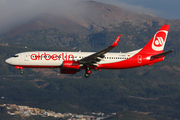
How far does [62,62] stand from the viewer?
207 ft

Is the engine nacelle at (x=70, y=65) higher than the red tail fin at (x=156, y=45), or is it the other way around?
the red tail fin at (x=156, y=45)

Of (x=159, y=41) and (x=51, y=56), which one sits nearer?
(x=51, y=56)

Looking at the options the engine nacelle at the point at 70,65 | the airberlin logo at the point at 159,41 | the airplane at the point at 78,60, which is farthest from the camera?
A: the airberlin logo at the point at 159,41

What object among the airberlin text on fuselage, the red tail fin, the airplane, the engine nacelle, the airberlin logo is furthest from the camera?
the airberlin logo

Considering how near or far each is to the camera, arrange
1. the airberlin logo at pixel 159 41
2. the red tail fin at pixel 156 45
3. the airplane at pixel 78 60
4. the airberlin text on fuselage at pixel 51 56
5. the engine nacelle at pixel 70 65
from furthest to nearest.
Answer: the airberlin logo at pixel 159 41 < the red tail fin at pixel 156 45 < the airberlin text on fuselage at pixel 51 56 < the airplane at pixel 78 60 < the engine nacelle at pixel 70 65

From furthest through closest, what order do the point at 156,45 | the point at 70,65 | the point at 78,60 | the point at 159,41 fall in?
the point at 159,41 → the point at 156,45 → the point at 78,60 → the point at 70,65

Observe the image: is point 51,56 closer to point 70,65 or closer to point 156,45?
point 70,65

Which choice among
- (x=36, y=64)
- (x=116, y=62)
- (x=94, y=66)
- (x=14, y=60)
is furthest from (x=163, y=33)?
(x=14, y=60)

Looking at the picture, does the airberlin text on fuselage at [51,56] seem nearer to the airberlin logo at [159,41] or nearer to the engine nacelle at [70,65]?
the engine nacelle at [70,65]

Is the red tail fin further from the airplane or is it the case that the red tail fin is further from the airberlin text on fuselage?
the airberlin text on fuselage

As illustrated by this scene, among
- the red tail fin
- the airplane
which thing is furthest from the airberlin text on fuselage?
the red tail fin

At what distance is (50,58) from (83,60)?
7200mm

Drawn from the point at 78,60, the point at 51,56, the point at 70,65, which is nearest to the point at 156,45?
the point at 78,60

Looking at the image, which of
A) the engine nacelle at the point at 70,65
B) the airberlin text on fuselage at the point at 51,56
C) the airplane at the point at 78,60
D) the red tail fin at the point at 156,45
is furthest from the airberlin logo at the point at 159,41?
the airberlin text on fuselage at the point at 51,56
